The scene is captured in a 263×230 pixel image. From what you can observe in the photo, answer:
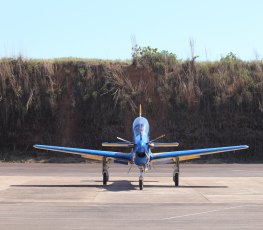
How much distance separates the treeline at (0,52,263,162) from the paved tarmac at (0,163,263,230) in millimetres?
16420

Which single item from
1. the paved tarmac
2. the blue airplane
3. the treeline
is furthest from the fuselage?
the treeline

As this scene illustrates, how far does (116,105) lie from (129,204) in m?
25.1

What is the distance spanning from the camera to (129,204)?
44.9 feet

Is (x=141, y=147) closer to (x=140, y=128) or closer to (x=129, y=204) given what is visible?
(x=140, y=128)

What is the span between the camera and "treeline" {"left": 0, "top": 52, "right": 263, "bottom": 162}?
124 ft

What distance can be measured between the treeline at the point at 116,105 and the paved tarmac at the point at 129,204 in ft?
53.9

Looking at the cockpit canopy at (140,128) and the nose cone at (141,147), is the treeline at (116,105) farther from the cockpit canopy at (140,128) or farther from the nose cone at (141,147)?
the nose cone at (141,147)

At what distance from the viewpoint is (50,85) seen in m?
38.9

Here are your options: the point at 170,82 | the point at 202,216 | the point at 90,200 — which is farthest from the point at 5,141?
the point at 202,216

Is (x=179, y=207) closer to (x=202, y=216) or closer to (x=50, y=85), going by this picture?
(x=202, y=216)

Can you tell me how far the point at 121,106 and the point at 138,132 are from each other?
778 inches

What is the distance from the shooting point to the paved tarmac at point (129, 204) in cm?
1037

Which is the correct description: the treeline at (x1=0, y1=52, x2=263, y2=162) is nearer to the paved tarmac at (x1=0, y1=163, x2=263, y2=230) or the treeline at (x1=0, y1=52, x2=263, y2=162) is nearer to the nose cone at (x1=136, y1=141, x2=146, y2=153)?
the paved tarmac at (x1=0, y1=163, x2=263, y2=230)

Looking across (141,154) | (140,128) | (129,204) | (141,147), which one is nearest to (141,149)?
(141,147)
